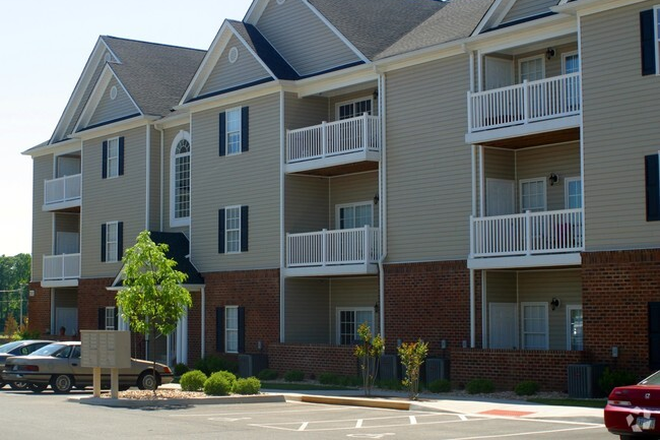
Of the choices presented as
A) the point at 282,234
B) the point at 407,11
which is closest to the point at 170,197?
the point at 282,234

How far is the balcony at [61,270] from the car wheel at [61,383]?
16829 millimetres

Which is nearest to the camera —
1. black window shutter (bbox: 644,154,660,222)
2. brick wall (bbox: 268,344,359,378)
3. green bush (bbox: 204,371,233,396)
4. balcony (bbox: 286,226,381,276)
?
black window shutter (bbox: 644,154,660,222)

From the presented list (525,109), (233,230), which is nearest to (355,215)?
(233,230)

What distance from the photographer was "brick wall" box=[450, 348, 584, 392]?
87.6 ft

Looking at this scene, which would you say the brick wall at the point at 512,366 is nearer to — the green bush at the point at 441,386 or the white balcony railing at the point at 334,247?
the green bush at the point at 441,386

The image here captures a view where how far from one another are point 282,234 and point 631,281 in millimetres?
13722

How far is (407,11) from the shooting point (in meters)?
38.8

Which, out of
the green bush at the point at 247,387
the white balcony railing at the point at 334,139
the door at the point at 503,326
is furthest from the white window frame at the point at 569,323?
the green bush at the point at 247,387

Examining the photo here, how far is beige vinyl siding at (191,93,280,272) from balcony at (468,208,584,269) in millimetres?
9022

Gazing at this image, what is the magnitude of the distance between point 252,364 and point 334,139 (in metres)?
7.99

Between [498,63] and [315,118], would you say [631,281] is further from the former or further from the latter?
[315,118]

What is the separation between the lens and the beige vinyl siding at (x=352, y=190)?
3550 cm

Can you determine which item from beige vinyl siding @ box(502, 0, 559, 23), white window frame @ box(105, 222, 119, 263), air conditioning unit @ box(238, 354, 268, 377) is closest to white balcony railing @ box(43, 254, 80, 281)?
white window frame @ box(105, 222, 119, 263)

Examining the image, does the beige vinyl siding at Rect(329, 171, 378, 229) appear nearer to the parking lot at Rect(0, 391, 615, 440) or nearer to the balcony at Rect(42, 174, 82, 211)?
the parking lot at Rect(0, 391, 615, 440)
